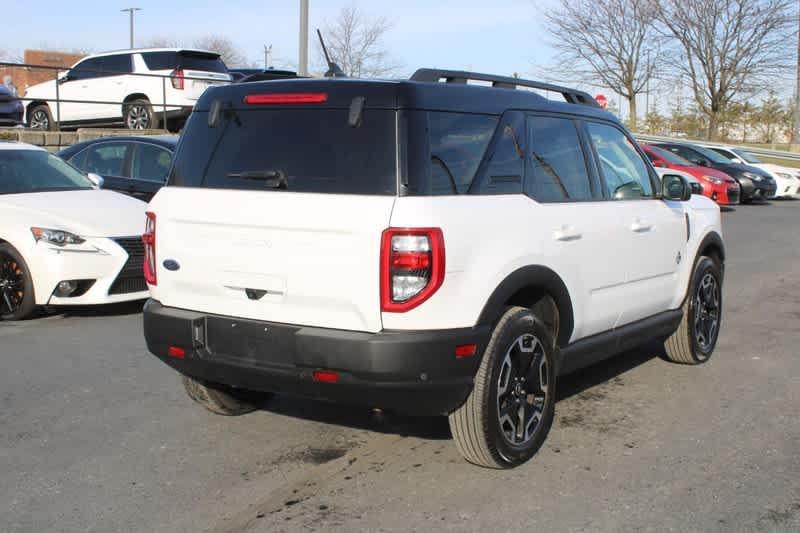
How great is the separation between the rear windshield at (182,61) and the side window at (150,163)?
362 inches

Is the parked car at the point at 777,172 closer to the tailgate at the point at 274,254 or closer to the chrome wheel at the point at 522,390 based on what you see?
the chrome wheel at the point at 522,390

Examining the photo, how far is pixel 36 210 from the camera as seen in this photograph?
851 centimetres

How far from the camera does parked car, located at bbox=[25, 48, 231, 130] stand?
20.1 meters

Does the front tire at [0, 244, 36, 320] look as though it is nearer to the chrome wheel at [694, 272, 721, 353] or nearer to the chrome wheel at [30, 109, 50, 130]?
the chrome wheel at [694, 272, 721, 353]

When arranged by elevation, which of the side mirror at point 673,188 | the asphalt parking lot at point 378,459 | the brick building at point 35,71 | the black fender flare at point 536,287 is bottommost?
the asphalt parking lot at point 378,459

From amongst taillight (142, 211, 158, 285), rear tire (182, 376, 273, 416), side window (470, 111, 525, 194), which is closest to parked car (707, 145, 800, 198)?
side window (470, 111, 525, 194)

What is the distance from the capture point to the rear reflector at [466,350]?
13.6 ft

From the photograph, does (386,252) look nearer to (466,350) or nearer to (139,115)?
(466,350)

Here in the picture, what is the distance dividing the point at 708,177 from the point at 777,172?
5.65 meters

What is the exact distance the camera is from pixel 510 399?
4.57 metres

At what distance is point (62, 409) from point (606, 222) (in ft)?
11.1

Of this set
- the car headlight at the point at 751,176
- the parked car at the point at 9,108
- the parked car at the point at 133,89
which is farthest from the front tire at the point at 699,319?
the car headlight at the point at 751,176

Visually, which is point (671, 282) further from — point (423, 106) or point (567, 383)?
point (423, 106)

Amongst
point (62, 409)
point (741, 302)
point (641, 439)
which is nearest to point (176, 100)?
point (741, 302)
